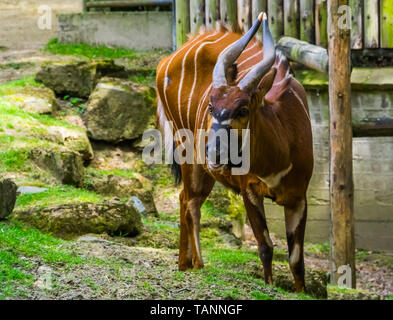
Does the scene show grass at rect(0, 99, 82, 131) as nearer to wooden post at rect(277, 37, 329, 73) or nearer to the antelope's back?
the antelope's back

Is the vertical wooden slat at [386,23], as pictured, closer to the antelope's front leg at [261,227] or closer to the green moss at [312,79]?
the green moss at [312,79]

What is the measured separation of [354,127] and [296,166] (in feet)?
5.13

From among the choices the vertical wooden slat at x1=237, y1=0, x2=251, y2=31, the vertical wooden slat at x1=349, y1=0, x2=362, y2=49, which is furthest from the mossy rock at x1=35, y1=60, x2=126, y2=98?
the vertical wooden slat at x1=349, y1=0, x2=362, y2=49

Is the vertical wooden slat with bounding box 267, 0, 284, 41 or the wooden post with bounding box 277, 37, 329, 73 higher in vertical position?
the vertical wooden slat with bounding box 267, 0, 284, 41

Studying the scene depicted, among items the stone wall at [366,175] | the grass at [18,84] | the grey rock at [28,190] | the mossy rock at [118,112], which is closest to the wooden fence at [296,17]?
the stone wall at [366,175]

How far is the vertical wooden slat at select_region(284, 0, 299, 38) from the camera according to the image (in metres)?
9.74

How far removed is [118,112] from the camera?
35.5 ft

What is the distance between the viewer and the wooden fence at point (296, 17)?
929 cm

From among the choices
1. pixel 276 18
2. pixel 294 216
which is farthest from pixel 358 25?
pixel 294 216

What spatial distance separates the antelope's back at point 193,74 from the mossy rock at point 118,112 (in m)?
3.48

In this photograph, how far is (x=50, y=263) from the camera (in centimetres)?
547

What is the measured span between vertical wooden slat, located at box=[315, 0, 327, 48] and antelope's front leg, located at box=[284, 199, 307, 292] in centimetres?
381

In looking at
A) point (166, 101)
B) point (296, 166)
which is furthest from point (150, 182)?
point (296, 166)

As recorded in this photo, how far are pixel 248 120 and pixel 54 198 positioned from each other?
8.92 feet
